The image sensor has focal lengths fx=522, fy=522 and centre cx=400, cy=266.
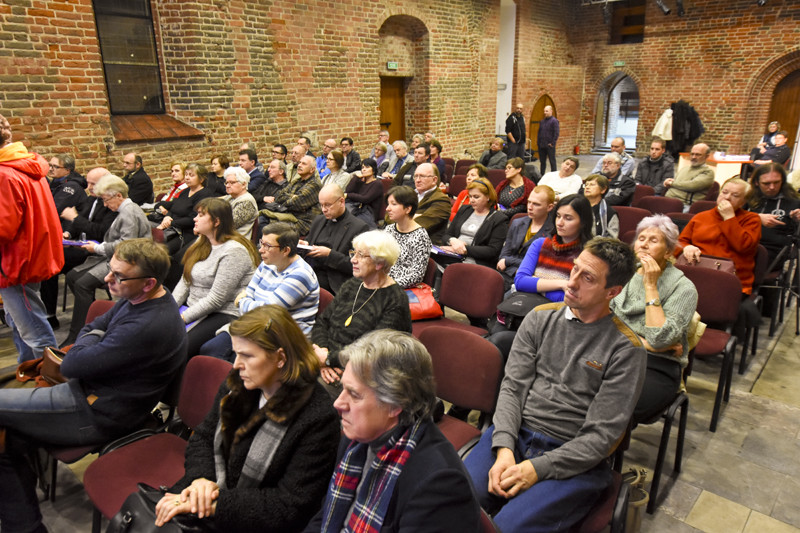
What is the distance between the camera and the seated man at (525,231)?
3.81 m

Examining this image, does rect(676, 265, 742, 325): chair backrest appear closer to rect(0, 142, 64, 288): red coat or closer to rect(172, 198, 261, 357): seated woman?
rect(172, 198, 261, 357): seated woman

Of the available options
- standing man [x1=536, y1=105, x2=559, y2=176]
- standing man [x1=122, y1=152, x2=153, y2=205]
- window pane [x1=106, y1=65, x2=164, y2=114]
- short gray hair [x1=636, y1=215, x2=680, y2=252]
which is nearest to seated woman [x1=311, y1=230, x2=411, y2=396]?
short gray hair [x1=636, y1=215, x2=680, y2=252]

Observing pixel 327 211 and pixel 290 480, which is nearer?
pixel 290 480

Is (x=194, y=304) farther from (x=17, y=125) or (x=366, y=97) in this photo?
(x=366, y=97)

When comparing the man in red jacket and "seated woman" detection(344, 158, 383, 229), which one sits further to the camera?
"seated woman" detection(344, 158, 383, 229)

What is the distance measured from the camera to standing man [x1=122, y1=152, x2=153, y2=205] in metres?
6.16

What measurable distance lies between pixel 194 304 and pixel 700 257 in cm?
349

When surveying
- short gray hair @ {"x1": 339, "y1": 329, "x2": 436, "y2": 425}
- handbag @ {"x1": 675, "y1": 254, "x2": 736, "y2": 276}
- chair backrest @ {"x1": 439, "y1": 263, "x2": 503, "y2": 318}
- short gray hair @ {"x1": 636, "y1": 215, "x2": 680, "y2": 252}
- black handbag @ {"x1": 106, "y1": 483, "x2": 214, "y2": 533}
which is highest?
short gray hair @ {"x1": 636, "y1": 215, "x2": 680, "y2": 252}

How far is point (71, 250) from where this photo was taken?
15.5 ft

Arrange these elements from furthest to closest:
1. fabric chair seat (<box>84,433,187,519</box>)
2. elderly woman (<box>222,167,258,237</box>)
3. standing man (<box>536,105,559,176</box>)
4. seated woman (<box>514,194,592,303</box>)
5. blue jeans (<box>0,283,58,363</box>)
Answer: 1. standing man (<box>536,105,559,176</box>)
2. elderly woman (<box>222,167,258,237</box>)
3. blue jeans (<box>0,283,58,363</box>)
4. seated woman (<box>514,194,592,303</box>)
5. fabric chair seat (<box>84,433,187,519</box>)

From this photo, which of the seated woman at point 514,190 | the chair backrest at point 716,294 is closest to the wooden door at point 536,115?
the seated woman at point 514,190

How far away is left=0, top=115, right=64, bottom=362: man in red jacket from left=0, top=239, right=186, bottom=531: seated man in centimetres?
135

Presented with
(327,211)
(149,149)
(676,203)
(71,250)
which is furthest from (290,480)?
(149,149)

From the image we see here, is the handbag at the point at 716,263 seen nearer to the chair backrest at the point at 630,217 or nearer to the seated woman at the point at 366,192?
the chair backrest at the point at 630,217
